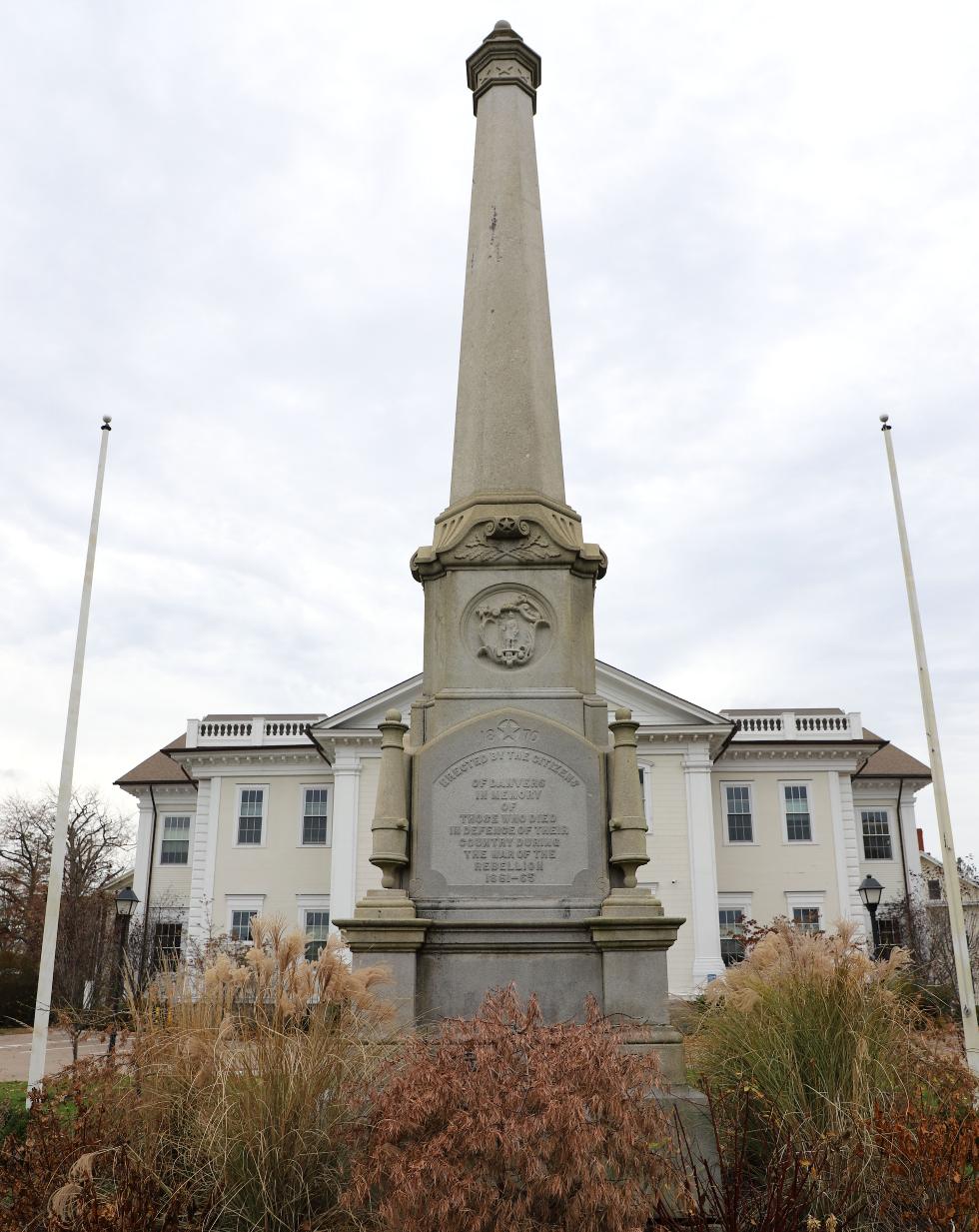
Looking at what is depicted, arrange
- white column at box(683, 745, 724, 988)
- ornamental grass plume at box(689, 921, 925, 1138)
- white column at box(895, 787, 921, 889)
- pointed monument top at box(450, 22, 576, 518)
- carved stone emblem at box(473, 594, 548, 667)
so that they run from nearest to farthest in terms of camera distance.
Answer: ornamental grass plume at box(689, 921, 925, 1138), carved stone emblem at box(473, 594, 548, 667), pointed monument top at box(450, 22, 576, 518), white column at box(683, 745, 724, 988), white column at box(895, 787, 921, 889)

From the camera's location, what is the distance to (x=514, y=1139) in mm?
3871

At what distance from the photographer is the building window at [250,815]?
122ft

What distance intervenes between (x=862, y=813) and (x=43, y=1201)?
39.4 m

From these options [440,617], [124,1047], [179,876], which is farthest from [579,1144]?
[179,876]

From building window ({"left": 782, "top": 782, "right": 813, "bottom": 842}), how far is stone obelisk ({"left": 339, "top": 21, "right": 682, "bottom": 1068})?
2951 centimetres

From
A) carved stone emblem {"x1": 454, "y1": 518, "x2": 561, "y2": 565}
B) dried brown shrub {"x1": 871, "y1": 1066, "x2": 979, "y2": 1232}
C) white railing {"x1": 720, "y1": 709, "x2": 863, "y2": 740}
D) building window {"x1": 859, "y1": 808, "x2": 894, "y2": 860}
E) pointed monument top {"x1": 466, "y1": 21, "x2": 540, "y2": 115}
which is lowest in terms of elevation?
dried brown shrub {"x1": 871, "y1": 1066, "x2": 979, "y2": 1232}

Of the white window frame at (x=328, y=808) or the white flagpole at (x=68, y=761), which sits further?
the white window frame at (x=328, y=808)

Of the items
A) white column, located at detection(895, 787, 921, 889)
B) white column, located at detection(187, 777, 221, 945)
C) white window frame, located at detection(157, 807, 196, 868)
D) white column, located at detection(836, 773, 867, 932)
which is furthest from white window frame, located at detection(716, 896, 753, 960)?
white window frame, located at detection(157, 807, 196, 868)

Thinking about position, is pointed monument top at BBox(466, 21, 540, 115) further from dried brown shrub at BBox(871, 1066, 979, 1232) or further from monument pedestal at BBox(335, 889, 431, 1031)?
dried brown shrub at BBox(871, 1066, 979, 1232)

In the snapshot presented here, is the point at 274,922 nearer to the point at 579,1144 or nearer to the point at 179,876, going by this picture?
the point at 579,1144

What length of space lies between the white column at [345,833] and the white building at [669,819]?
4cm

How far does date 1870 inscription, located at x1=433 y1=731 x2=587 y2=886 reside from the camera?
8.05 meters

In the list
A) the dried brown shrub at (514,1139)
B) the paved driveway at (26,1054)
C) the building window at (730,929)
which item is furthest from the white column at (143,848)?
the dried brown shrub at (514,1139)

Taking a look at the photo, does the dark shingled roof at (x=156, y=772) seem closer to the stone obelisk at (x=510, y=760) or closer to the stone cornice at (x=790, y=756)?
the stone cornice at (x=790, y=756)
